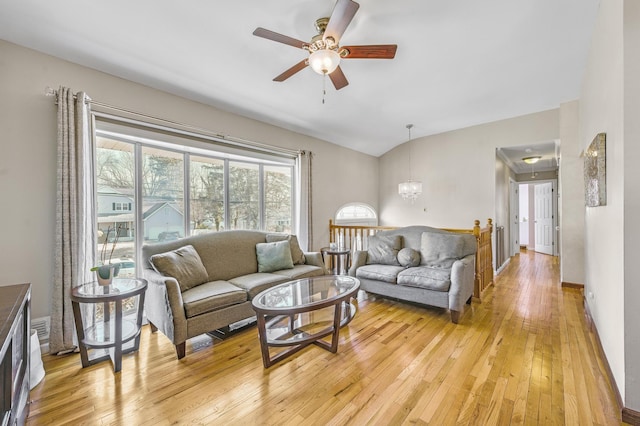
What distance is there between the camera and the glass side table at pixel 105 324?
2.22 meters

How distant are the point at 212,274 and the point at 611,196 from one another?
12.1 feet

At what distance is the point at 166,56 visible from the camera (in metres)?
2.70

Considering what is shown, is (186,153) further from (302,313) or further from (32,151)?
(302,313)

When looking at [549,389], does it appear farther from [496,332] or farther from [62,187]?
[62,187]

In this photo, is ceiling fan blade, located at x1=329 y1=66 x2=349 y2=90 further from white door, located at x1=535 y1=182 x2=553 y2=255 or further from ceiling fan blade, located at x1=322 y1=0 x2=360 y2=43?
white door, located at x1=535 y1=182 x2=553 y2=255

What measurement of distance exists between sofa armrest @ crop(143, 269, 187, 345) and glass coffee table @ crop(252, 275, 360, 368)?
0.66 m

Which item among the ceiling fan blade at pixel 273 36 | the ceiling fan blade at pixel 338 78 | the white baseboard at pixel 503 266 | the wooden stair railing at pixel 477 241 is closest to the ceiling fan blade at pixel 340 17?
the ceiling fan blade at pixel 273 36

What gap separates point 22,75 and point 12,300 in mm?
2078

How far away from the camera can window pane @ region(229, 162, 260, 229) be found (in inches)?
165

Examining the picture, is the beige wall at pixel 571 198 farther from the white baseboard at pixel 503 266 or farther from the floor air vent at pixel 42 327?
the floor air vent at pixel 42 327

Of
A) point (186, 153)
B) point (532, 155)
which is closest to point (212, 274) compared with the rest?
point (186, 153)

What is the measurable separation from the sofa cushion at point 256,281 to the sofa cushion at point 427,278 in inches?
56.9

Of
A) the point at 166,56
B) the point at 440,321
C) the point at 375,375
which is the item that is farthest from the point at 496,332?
the point at 166,56

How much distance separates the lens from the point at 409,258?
3740 mm
